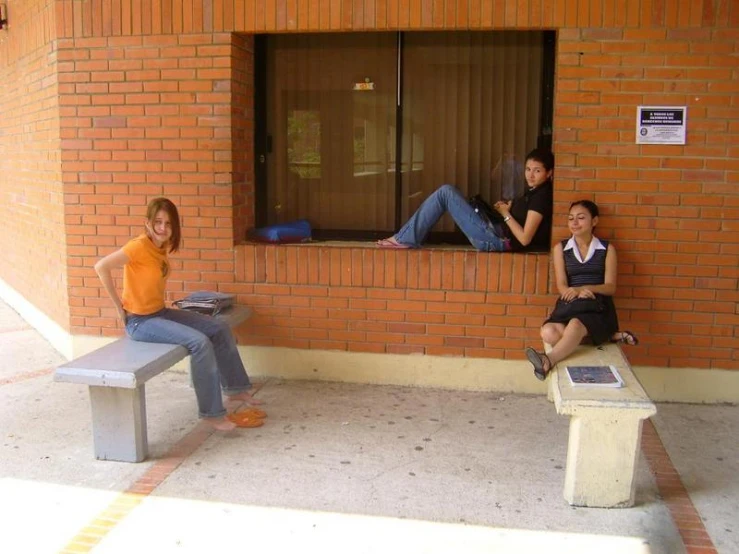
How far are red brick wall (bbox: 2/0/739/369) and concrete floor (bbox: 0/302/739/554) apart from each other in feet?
1.88

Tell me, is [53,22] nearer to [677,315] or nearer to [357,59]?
[357,59]

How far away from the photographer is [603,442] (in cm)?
377

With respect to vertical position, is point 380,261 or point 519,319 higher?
point 380,261

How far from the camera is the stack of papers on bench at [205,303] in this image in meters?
5.31

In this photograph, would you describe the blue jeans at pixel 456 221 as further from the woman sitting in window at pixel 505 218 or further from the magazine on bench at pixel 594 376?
the magazine on bench at pixel 594 376

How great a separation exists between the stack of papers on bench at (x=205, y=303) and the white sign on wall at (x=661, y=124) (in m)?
3.13

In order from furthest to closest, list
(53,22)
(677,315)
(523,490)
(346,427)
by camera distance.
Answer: (53,22) < (677,315) < (346,427) < (523,490)

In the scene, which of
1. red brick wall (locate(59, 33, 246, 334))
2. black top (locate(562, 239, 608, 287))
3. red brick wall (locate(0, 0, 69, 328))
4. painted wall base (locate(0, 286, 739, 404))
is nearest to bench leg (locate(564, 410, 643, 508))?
black top (locate(562, 239, 608, 287))

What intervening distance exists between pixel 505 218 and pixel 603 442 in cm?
212

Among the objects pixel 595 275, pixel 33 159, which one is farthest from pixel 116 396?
pixel 33 159

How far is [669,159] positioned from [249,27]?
3103 millimetres

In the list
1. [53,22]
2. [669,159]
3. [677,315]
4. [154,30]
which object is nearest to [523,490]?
[677,315]

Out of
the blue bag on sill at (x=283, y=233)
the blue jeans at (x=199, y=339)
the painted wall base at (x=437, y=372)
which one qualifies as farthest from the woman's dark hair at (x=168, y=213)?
the painted wall base at (x=437, y=372)

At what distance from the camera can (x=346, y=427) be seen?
487cm
